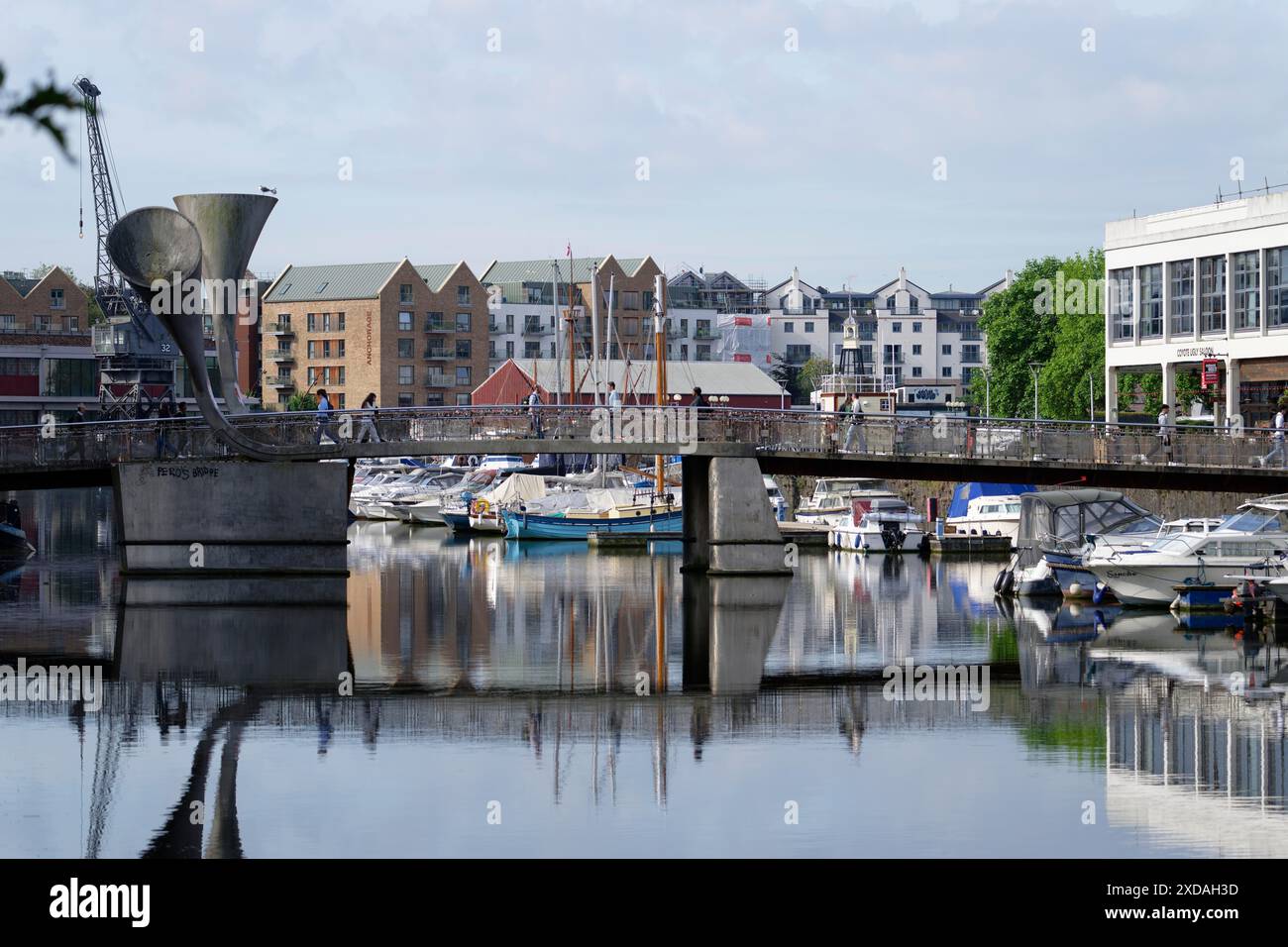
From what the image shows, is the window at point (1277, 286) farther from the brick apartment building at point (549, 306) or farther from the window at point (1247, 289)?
the brick apartment building at point (549, 306)

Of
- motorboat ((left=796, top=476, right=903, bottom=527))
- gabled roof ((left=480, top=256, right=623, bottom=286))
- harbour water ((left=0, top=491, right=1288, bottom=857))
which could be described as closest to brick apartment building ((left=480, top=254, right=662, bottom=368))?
gabled roof ((left=480, top=256, right=623, bottom=286))

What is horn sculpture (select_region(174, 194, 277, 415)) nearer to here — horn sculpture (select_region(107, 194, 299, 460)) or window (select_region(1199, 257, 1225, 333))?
horn sculpture (select_region(107, 194, 299, 460))

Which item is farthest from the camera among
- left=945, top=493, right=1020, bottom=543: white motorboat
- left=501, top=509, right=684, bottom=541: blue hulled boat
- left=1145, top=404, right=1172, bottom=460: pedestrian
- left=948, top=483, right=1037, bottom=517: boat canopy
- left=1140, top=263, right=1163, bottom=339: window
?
left=948, top=483, right=1037, bottom=517: boat canopy

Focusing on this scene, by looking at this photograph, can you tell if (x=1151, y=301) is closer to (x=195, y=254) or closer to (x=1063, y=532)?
(x=1063, y=532)

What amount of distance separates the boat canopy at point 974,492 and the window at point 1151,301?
8370 millimetres

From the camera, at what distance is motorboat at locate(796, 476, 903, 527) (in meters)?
80.3

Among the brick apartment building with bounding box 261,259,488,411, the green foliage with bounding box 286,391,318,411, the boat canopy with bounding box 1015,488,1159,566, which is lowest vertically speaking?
the boat canopy with bounding box 1015,488,1159,566

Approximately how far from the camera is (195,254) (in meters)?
47.4

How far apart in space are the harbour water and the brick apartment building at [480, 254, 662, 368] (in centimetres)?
11089

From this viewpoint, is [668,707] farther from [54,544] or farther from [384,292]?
[384,292]

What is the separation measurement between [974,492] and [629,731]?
51.5 metres

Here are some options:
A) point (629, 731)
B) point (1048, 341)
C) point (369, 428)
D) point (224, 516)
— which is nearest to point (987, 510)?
point (369, 428)
